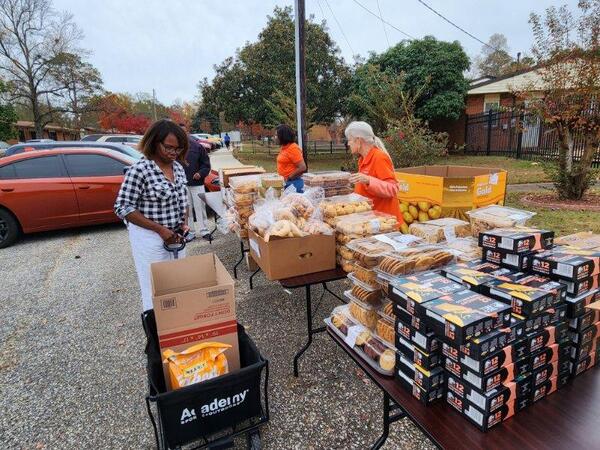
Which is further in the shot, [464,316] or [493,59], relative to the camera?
[493,59]

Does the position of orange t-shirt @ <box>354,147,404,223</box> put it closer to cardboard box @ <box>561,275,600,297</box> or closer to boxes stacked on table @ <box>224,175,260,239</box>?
boxes stacked on table @ <box>224,175,260,239</box>

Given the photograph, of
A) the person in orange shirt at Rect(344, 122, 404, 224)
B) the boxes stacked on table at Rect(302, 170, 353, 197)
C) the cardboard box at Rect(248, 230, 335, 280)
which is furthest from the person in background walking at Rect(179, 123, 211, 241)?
the cardboard box at Rect(248, 230, 335, 280)

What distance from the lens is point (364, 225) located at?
2385 mm

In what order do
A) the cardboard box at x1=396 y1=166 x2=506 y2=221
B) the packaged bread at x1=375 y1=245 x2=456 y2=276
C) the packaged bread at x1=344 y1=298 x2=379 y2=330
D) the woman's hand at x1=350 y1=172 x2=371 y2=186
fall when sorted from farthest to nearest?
the cardboard box at x1=396 y1=166 x2=506 y2=221 → the woman's hand at x1=350 y1=172 x2=371 y2=186 → the packaged bread at x1=344 y1=298 x2=379 y2=330 → the packaged bread at x1=375 y1=245 x2=456 y2=276

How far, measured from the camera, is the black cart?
165 cm

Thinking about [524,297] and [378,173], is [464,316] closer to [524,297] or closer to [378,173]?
[524,297]

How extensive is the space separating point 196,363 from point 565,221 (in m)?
6.17

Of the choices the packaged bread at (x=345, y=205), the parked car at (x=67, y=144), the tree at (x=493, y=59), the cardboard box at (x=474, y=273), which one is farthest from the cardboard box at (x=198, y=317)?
the tree at (x=493, y=59)

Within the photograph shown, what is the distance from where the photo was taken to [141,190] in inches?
96.6

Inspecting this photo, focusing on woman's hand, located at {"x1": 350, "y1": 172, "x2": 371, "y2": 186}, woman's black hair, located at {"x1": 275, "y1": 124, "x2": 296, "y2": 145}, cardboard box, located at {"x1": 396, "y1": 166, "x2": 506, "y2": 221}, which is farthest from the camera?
woman's black hair, located at {"x1": 275, "y1": 124, "x2": 296, "y2": 145}

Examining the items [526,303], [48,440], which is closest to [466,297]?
[526,303]

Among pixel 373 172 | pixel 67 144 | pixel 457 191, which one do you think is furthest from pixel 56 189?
pixel 457 191

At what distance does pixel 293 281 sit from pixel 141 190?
1.21 metres

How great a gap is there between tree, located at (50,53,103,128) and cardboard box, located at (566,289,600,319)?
3599cm
